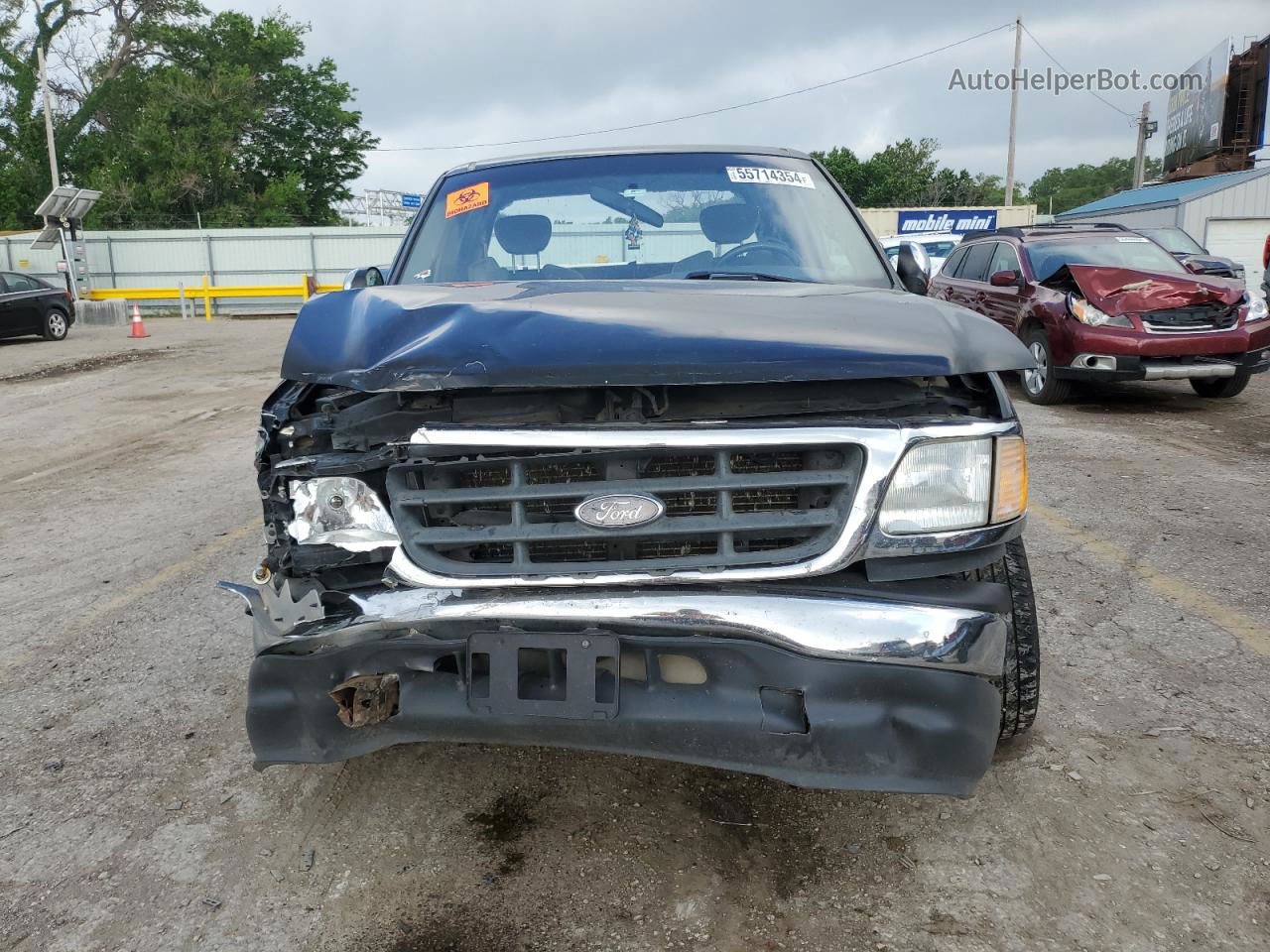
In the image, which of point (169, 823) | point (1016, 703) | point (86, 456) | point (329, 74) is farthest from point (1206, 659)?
point (329, 74)

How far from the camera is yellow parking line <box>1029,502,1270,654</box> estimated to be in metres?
3.57

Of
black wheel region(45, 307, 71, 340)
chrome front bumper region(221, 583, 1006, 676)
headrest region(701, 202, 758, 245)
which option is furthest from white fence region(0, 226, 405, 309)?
chrome front bumper region(221, 583, 1006, 676)

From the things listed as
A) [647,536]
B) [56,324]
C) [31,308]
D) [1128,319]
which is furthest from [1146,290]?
[56,324]

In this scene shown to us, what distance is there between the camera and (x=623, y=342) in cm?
194

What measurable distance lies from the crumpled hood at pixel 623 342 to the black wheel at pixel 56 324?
1818cm

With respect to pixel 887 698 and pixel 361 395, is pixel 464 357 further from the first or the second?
pixel 887 698

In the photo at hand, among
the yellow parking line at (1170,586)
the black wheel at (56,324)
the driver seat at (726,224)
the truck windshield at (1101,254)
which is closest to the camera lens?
the driver seat at (726,224)

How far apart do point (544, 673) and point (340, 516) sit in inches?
21.6

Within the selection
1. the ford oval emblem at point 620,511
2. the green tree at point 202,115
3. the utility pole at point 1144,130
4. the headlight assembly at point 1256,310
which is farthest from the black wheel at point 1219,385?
the utility pole at point 1144,130

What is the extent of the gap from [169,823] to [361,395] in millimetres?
1268

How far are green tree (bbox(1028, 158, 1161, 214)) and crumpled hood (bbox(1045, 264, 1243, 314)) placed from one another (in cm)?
8786

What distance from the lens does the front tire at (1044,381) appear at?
8969 millimetres

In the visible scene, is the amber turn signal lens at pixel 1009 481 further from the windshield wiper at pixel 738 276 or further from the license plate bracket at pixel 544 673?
the windshield wiper at pixel 738 276

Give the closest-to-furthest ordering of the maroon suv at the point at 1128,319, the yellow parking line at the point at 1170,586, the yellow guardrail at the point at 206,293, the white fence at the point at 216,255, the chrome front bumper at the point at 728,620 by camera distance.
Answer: the chrome front bumper at the point at 728,620, the yellow parking line at the point at 1170,586, the maroon suv at the point at 1128,319, the yellow guardrail at the point at 206,293, the white fence at the point at 216,255
